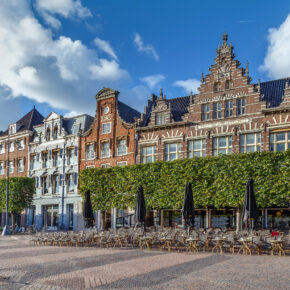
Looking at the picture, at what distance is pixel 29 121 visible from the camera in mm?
46312

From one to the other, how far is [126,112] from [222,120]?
11.4 metres

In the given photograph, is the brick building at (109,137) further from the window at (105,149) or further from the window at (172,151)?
the window at (172,151)

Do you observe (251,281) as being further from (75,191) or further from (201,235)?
(75,191)

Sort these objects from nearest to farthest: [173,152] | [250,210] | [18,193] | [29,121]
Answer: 1. [250,210]
2. [173,152]
3. [18,193]
4. [29,121]

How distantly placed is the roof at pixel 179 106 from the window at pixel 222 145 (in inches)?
174

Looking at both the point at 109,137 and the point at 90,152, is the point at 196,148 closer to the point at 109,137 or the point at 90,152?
the point at 109,137

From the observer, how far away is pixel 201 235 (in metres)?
17.8

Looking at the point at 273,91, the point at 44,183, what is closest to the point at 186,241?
the point at 273,91

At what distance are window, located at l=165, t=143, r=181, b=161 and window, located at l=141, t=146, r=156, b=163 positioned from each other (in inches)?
52.0

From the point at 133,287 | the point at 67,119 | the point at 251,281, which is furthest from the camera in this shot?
the point at 67,119

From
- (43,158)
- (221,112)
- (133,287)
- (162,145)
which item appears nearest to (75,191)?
(43,158)

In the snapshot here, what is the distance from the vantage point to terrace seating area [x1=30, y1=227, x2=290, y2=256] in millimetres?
16266

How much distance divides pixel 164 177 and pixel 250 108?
8.38 meters

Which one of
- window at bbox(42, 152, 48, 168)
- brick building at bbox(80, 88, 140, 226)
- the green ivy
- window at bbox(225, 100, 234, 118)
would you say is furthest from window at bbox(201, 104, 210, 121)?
window at bbox(42, 152, 48, 168)
